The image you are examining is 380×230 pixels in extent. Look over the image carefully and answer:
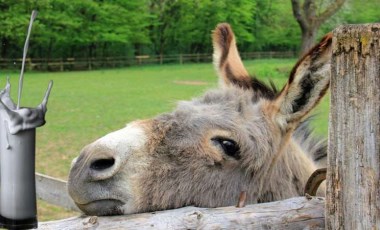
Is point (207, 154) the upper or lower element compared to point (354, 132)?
lower

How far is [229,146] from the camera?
2.70m

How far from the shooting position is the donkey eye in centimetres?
269

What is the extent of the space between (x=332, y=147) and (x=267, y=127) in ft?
2.80

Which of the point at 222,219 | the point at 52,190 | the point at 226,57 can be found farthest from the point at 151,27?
the point at 222,219

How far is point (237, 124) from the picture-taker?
9.12 ft

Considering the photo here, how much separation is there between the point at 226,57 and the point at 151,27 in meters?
48.8

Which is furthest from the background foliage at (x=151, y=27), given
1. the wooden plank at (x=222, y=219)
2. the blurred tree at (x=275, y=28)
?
the wooden plank at (x=222, y=219)

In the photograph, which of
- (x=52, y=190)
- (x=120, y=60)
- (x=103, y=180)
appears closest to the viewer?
(x=103, y=180)

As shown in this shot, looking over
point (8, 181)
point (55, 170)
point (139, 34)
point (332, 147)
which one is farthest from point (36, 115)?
point (139, 34)

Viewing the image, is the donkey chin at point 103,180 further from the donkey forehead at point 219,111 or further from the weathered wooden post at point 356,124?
the weathered wooden post at point 356,124

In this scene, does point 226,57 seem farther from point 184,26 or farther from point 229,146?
point 184,26

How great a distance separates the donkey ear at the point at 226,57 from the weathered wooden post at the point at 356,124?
1.55 m

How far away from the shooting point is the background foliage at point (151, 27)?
1395 inches

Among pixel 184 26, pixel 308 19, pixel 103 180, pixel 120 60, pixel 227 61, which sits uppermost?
pixel 184 26
